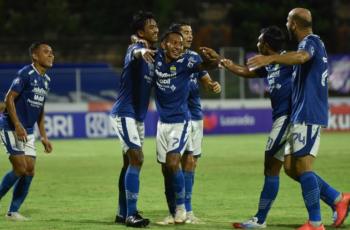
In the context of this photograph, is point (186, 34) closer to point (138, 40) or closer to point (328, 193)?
point (138, 40)

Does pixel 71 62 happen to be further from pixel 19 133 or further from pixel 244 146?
pixel 19 133

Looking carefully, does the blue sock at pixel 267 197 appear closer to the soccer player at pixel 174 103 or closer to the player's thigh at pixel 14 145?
the soccer player at pixel 174 103

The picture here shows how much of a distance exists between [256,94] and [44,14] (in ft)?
34.6

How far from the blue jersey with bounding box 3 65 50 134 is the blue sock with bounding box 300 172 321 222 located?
3692 mm

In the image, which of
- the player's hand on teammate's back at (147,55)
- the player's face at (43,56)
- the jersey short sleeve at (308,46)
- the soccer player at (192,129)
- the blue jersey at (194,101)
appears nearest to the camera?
the jersey short sleeve at (308,46)

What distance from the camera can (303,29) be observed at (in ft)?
28.3

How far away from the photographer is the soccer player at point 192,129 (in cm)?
988

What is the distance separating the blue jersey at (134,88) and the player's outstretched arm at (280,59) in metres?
1.88

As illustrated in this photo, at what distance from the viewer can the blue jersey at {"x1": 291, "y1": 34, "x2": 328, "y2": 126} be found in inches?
336

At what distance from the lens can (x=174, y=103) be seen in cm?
962

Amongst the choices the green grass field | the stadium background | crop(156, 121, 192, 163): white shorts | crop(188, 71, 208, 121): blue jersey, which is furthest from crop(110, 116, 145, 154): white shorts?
the stadium background

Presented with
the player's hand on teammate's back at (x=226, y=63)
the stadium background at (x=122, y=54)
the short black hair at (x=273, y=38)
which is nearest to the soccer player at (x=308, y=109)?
the short black hair at (x=273, y=38)

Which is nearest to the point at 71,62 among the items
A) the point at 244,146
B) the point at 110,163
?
the point at 244,146

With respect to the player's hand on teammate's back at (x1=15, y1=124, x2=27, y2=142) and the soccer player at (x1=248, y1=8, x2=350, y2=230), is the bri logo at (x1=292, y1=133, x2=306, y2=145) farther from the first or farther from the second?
the player's hand on teammate's back at (x1=15, y1=124, x2=27, y2=142)
